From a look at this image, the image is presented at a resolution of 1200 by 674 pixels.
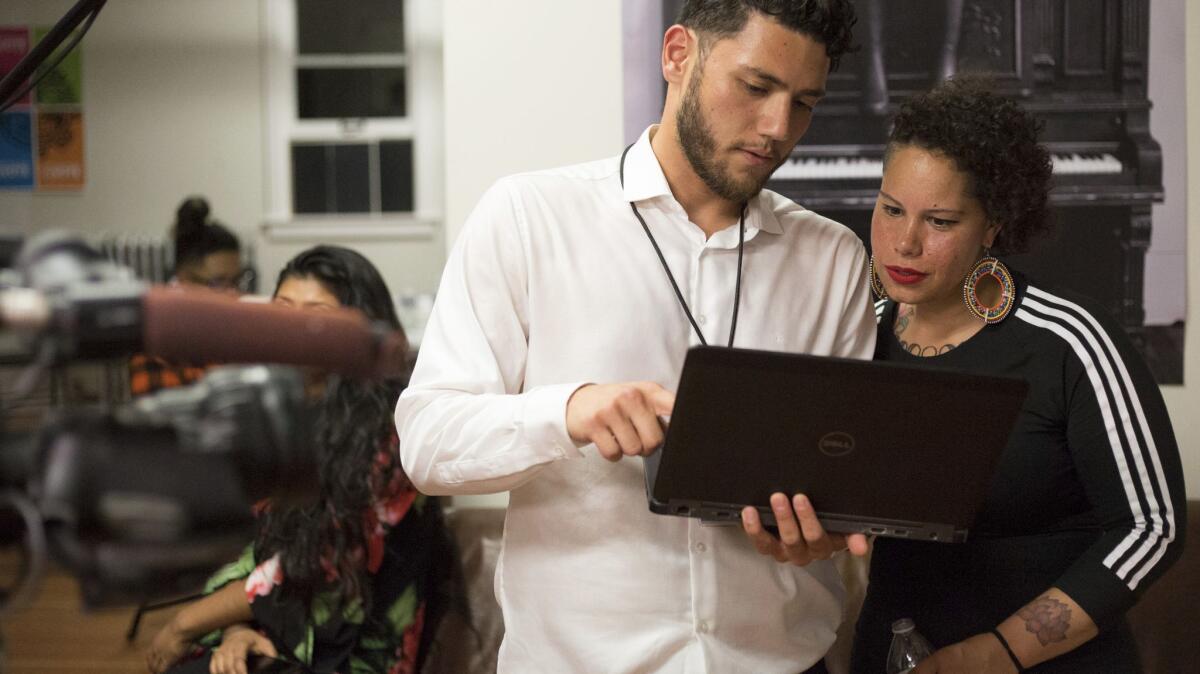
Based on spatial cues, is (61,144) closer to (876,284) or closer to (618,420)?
(876,284)

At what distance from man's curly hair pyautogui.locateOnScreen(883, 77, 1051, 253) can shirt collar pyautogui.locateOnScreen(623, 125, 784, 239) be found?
342mm

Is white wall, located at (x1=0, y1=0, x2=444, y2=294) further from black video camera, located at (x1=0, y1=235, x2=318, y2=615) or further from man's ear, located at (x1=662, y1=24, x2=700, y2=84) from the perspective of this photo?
black video camera, located at (x1=0, y1=235, x2=318, y2=615)

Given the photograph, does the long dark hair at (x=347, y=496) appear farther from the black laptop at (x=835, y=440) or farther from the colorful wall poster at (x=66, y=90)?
the colorful wall poster at (x=66, y=90)

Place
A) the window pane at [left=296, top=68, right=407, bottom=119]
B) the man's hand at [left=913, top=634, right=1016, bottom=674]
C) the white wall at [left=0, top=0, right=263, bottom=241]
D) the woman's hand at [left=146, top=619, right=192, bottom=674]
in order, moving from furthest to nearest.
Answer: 1. the window pane at [left=296, top=68, right=407, bottom=119]
2. the white wall at [left=0, top=0, right=263, bottom=241]
3. the woman's hand at [left=146, top=619, right=192, bottom=674]
4. the man's hand at [left=913, top=634, right=1016, bottom=674]

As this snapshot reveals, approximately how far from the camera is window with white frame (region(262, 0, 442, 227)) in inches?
267

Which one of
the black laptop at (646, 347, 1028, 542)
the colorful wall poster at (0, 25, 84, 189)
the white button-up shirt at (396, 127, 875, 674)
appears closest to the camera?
the black laptop at (646, 347, 1028, 542)

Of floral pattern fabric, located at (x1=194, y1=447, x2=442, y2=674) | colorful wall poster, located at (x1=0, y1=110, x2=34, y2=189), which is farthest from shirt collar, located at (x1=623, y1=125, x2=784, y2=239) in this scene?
colorful wall poster, located at (x1=0, y1=110, x2=34, y2=189)

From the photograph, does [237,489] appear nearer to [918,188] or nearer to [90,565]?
[90,565]

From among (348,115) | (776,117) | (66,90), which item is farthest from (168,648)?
(66,90)

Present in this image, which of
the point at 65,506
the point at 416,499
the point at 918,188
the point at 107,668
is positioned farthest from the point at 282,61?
the point at 65,506

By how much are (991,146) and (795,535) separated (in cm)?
77

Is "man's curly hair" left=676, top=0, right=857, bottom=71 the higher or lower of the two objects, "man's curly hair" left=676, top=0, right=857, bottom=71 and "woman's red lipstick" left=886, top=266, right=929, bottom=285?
the higher

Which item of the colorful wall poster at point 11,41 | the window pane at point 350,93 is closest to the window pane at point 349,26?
the window pane at point 350,93

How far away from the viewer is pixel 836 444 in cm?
120
